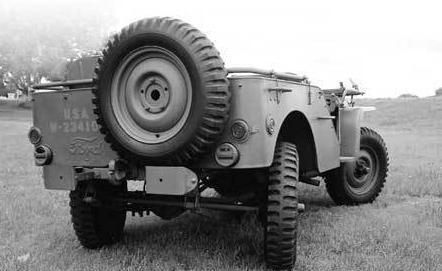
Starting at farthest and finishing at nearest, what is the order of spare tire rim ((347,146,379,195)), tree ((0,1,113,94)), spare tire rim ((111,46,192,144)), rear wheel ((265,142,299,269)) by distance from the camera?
tree ((0,1,113,94))
spare tire rim ((347,146,379,195))
rear wheel ((265,142,299,269))
spare tire rim ((111,46,192,144))

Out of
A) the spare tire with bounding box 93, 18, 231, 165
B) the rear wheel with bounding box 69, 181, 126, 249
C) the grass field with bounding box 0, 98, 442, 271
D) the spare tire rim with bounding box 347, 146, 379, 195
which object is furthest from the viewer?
the spare tire rim with bounding box 347, 146, 379, 195

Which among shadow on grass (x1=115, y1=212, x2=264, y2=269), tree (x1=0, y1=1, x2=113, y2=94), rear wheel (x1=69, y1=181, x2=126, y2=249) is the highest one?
tree (x1=0, y1=1, x2=113, y2=94)

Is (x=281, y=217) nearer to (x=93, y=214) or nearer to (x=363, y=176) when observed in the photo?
(x=93, y=214)

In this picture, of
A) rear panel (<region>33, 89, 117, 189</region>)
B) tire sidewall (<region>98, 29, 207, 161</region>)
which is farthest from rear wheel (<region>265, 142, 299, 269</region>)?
rear panel (<region>33, 89, 117, 189</region>)

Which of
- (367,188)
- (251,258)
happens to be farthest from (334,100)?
(251,258)

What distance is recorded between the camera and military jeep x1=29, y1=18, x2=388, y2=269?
4.03 m

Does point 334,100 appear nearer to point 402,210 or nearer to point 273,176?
point 402,210

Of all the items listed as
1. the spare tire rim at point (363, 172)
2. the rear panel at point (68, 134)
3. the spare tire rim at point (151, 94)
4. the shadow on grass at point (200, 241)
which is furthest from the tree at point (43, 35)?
the spare tire rim at point (151, 94)

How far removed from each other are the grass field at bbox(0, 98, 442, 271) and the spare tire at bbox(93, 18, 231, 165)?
940 mm

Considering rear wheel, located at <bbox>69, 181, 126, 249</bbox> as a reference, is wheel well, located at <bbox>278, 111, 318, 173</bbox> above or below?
above

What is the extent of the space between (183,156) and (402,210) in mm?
3367

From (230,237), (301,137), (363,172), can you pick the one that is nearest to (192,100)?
(301,137)

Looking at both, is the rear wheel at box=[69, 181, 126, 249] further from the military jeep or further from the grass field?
the grass field

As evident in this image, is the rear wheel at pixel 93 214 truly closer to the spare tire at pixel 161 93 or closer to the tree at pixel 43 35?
the spare tire at pixel 161 93
